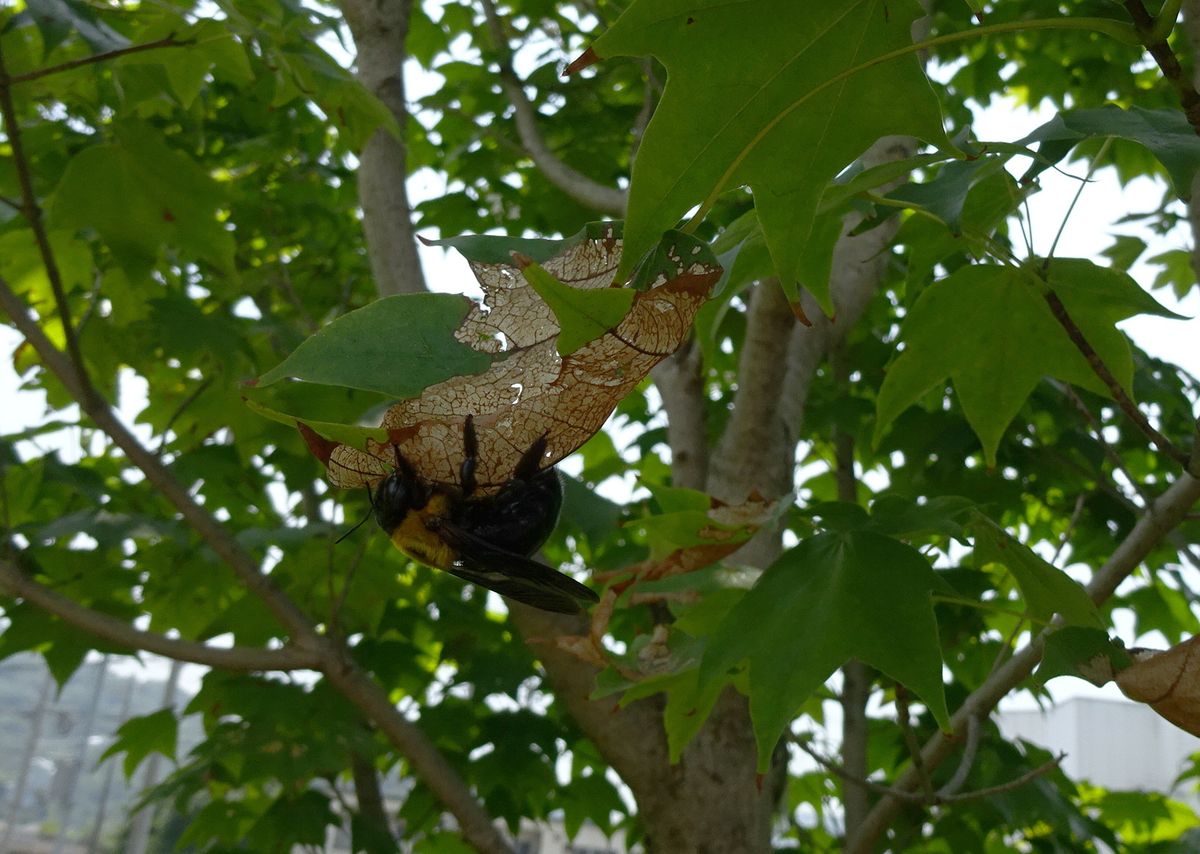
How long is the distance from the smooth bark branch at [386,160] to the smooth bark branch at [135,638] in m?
0.49

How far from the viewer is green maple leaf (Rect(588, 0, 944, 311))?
474 millimetres

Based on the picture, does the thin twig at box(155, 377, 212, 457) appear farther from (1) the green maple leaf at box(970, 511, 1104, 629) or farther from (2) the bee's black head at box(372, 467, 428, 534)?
(1) the green maple leaf at box(970, 511, 1104, 629)

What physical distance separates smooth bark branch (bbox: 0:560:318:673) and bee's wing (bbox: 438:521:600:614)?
2.32 ft

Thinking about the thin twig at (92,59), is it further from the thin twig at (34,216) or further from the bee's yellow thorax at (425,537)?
the bee's yellow thorax at (425,537)

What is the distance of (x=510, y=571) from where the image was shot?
0.53 meters

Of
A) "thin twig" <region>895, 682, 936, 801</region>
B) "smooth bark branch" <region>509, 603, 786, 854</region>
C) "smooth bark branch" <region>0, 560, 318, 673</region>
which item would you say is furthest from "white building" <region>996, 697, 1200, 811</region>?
"smooth bark branch" <region>0, 560, 318, 673</region>

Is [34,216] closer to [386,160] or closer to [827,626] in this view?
[386,160]

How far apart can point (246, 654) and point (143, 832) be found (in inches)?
127

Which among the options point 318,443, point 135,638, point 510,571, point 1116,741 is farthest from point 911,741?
point 1116,741

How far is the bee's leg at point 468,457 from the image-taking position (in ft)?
1.64

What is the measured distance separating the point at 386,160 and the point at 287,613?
26.1 inches

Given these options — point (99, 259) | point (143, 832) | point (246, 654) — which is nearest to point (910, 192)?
point (246, 654)

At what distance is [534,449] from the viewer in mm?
500

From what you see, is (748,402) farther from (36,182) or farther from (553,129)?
(36,182)
